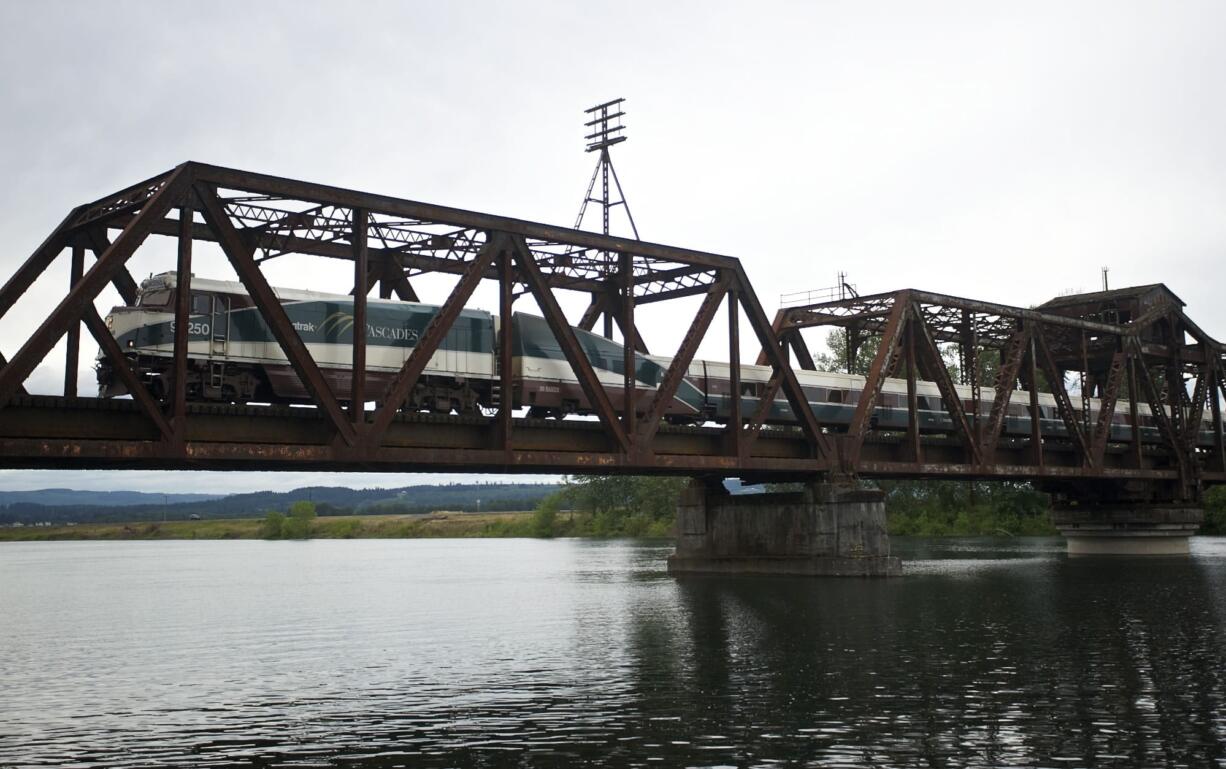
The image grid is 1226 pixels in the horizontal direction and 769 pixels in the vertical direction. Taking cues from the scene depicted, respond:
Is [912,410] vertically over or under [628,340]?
under

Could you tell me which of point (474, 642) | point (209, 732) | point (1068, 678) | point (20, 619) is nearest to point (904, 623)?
point (1068, 678)

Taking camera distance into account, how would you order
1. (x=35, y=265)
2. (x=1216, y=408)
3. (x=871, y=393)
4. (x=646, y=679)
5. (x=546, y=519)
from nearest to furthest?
(x=646, y=679)
(x=35, y=265)
(x=871, y=393)
(x=1216, y=408)
(x=546, y=519)

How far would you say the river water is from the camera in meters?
16.9

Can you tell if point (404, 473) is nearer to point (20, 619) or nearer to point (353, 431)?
point (353, 431)

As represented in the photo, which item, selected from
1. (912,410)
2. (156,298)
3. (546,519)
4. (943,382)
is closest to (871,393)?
(912,410)

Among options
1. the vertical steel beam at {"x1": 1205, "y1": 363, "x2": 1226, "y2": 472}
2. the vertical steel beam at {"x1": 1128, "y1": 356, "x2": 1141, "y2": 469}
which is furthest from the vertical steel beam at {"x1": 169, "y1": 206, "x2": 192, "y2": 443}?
the vertical steel beam at {"x1": 1205, "y1": 363, "x2": 1226, "y2": 472}

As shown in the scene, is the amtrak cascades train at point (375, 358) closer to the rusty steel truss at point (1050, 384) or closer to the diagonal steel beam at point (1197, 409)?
the rusty steel truss at point (1050, 384)

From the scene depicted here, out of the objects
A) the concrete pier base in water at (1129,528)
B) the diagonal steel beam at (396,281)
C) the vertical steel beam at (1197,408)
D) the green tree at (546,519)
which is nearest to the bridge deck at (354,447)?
the diagonal steel beam at (396,281)

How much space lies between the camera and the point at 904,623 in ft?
105

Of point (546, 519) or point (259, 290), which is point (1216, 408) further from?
point (546, 519)

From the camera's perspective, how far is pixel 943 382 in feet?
174

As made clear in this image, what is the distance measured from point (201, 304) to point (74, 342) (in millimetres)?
3927

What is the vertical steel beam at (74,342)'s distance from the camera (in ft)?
105

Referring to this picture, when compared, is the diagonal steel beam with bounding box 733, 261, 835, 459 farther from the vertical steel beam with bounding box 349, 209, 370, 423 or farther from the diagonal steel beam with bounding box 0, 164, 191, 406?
the diagonal steel beam with bounding box 0, 164, 191, 406
